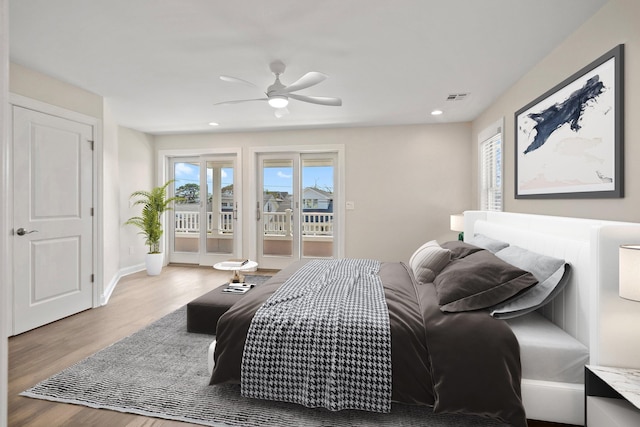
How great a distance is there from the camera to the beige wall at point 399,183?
16.6 feet

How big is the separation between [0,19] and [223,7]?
1314mm

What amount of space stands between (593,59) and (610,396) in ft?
6.73

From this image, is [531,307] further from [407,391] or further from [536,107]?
[536,107]

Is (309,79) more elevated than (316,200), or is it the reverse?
(309,79)

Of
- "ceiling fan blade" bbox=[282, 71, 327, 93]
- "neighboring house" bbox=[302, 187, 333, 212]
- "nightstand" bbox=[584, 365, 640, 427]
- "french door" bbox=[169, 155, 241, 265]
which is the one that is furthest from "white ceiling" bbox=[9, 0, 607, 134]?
"nightstand" bbox=[584, 365, 640, 427]

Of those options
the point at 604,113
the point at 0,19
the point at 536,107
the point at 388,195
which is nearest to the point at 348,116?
the point at 388,195

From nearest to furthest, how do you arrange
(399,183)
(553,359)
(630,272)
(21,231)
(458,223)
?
(630,272)
(553,359)
(21,231)
(458,223)
(399,183)

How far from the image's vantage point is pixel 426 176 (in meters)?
5.13

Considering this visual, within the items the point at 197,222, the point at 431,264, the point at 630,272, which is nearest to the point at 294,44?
the point at 431,264

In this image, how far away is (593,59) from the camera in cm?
217

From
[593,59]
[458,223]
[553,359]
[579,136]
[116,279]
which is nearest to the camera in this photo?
[553,359]

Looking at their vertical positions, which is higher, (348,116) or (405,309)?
(348,116)

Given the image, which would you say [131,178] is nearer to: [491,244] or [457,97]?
[457,97]

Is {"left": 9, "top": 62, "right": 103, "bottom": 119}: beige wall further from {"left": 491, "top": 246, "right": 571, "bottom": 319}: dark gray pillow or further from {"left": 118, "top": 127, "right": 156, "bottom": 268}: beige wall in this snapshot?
{"left": 491, "top": 246, "right": 571, "bottom": 319}: dark gray pillow
